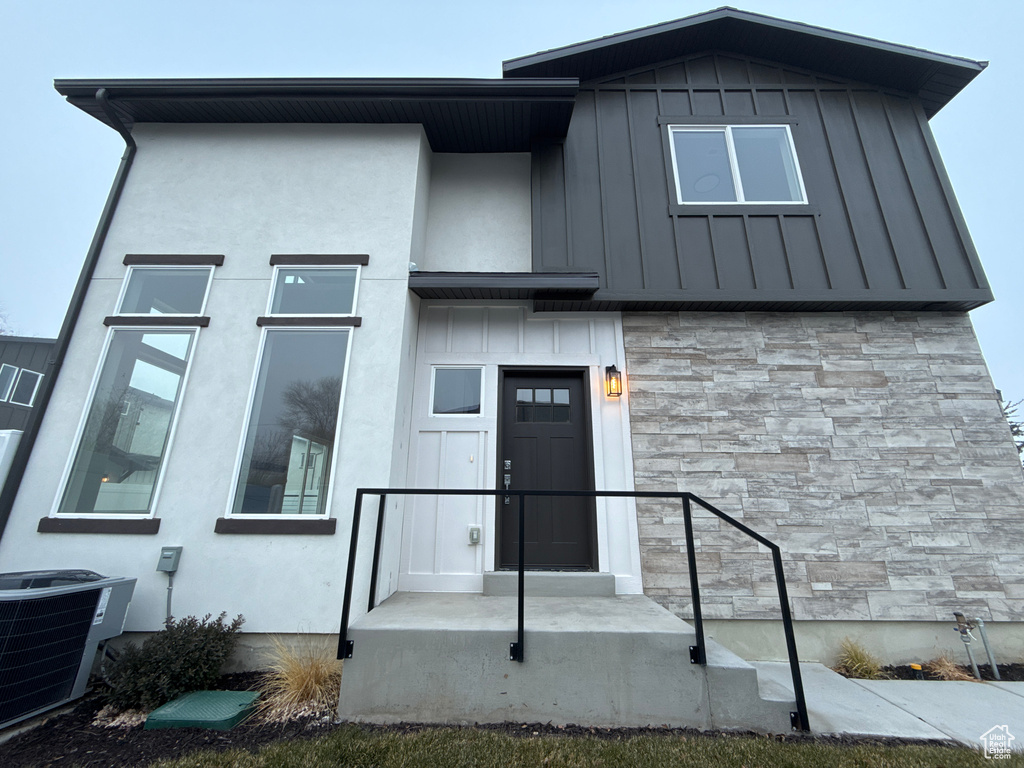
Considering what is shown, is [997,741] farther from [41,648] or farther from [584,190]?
[41,648]

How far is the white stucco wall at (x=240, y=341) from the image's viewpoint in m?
3.89

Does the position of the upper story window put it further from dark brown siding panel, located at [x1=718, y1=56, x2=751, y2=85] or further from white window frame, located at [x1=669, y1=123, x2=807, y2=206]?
dark brown siding panel, located at [x1=718, y1=56, x2=751, y2=85]

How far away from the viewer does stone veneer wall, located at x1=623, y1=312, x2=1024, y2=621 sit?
4.45m

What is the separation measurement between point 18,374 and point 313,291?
10.9m

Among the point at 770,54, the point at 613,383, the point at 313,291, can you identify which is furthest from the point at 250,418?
the point at 770,54

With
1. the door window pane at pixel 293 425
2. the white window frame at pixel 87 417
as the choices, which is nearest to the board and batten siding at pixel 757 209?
the door window pane at pixel 293 425

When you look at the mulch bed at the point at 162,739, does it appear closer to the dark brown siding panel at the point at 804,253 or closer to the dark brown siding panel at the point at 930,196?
the dark brown siding panel at the point at 804,253

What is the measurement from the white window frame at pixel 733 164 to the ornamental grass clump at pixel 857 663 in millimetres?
4800

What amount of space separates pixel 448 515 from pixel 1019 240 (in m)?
100

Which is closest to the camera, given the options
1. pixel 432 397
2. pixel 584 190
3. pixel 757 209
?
pixel 432 397

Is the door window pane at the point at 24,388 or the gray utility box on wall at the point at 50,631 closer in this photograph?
the gray utility box on wall at the point at 50,631

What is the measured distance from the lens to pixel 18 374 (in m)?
10.4

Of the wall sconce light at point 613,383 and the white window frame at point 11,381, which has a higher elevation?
the white window frame at point 11,381

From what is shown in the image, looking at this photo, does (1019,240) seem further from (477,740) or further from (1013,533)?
(477,740)
